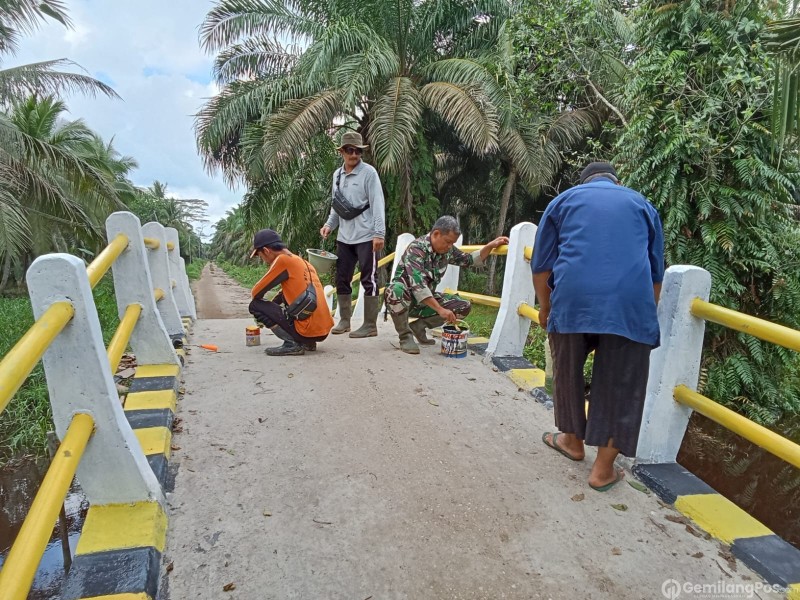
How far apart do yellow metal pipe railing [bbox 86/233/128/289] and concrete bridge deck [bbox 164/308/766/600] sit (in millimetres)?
936

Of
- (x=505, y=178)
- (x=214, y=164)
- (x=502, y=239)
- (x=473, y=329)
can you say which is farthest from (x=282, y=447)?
(x=505, y=178)

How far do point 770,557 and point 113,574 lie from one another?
7.72ft

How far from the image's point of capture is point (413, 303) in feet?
16.0

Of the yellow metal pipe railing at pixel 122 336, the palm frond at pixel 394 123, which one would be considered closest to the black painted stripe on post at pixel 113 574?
the yellow metal pipe railing at pixel 122 336

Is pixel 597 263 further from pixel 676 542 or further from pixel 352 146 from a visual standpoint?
pixel 352 146

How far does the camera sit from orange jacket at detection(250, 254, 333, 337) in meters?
4.50

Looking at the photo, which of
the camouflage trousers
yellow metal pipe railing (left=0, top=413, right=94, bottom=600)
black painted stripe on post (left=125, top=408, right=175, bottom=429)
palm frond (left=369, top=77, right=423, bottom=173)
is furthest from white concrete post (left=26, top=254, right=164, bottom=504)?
palm frond (left=369, top=77, right=423, bottom=173)

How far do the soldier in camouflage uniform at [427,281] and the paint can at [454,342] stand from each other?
0.11 meters

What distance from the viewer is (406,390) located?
368cm

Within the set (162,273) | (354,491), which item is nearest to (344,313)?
(162,273)

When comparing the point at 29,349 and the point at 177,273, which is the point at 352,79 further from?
the point at 29,349

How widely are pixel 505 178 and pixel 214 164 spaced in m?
8.32

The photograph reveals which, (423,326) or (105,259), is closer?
(105,259)

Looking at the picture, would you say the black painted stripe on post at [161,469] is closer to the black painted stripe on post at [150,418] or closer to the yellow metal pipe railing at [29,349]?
the black painted stripe on post at [150,418]
